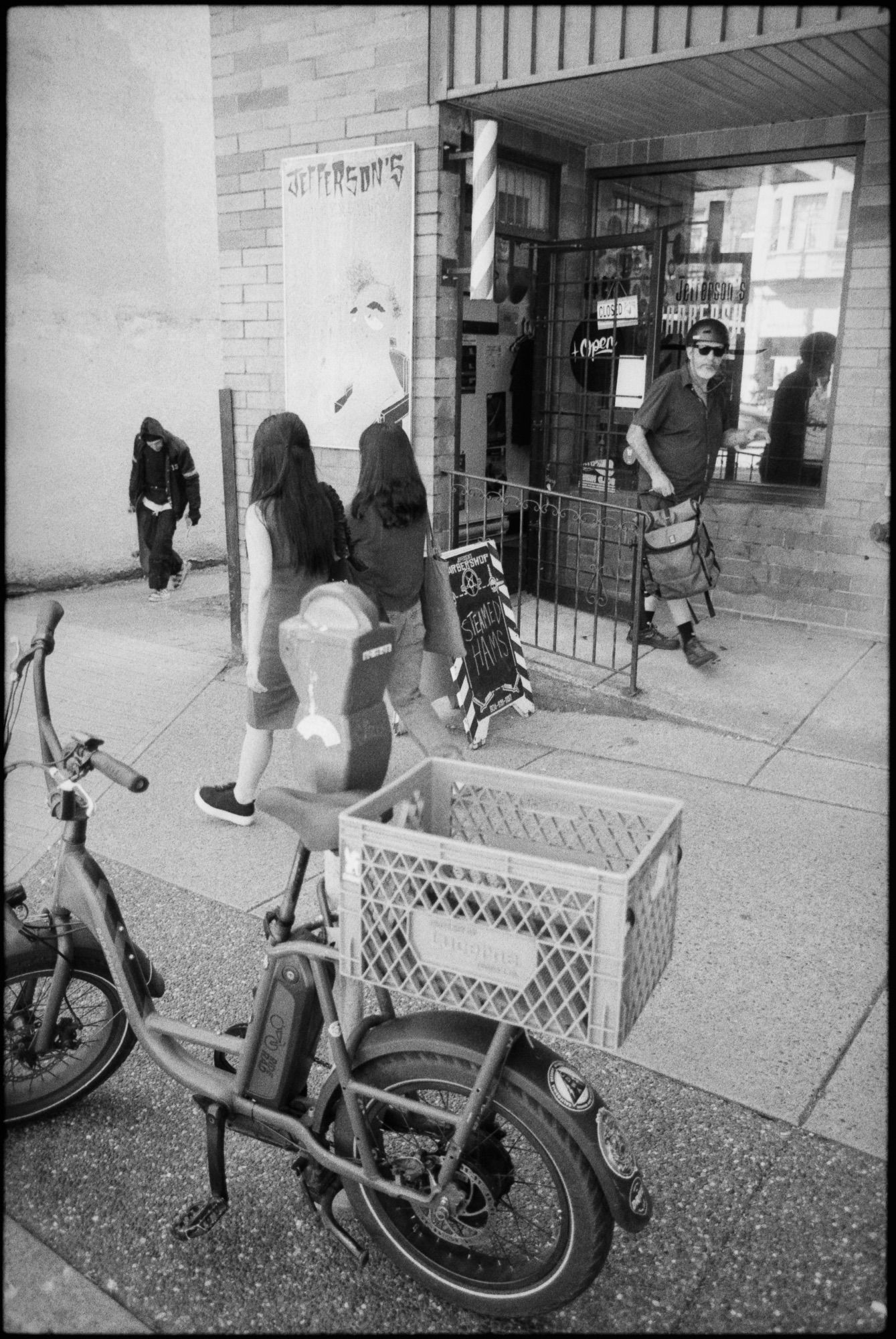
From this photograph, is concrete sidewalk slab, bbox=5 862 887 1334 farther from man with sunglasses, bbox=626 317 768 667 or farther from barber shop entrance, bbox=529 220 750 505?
barber shop entrance, bbox=529 220 750 505

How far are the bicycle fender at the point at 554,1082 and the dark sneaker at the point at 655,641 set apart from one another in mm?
4869

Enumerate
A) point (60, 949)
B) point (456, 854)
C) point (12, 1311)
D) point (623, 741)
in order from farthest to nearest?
1. point (623, 741)
2. point (60, 949)
3. point (12, 1311)
4. point (456, 854)

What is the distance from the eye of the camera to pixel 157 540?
31.9ft

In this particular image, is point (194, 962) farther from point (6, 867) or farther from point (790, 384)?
point (790, 384)

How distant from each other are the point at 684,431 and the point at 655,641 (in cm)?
129

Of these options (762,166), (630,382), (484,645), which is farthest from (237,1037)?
(762,166)

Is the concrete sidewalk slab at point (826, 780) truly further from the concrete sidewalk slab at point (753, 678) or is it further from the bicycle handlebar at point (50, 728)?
the bicycle handlebar at point (50, 728)

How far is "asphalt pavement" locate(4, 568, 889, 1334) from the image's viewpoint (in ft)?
8.42

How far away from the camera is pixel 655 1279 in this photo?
2609 millimetres

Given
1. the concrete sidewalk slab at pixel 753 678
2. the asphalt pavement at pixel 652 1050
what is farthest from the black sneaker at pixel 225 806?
the concrete sidewalk slab at pixel 753 678

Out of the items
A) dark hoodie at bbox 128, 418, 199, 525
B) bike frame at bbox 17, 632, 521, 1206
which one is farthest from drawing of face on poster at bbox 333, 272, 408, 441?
bike frame at bbox 17, 632, 521, 1206

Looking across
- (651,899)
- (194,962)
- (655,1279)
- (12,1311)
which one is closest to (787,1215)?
(655,1279)

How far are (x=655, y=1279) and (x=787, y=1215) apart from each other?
392 millimetres

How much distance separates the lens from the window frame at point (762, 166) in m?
7.04
